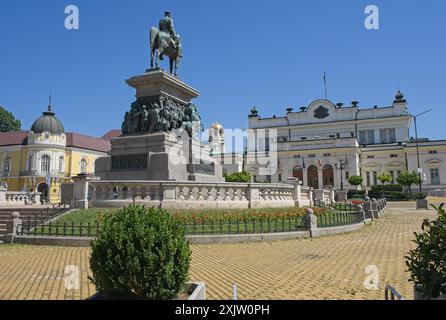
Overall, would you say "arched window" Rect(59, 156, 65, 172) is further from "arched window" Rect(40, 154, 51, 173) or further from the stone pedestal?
the stone pedestal

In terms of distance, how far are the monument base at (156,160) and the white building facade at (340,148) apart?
50.7 metres

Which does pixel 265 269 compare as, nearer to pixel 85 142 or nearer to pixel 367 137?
pixel 85 142

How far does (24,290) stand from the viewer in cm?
686

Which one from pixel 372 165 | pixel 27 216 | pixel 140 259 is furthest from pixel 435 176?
pixel 140 259

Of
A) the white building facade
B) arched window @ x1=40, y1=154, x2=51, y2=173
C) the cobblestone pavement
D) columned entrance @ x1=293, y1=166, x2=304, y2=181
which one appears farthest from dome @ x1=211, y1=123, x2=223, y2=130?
the cobblestone pavement

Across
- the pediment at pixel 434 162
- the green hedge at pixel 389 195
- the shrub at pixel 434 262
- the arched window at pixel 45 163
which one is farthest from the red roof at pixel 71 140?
the shrub at pixel 434 262

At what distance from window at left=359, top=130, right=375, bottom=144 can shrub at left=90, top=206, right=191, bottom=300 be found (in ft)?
269

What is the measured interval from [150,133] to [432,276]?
1798cm

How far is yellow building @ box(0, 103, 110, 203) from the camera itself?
62.4 metres

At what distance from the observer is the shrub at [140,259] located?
182 inches

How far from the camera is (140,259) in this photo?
469 cm

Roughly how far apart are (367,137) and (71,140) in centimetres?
6492
